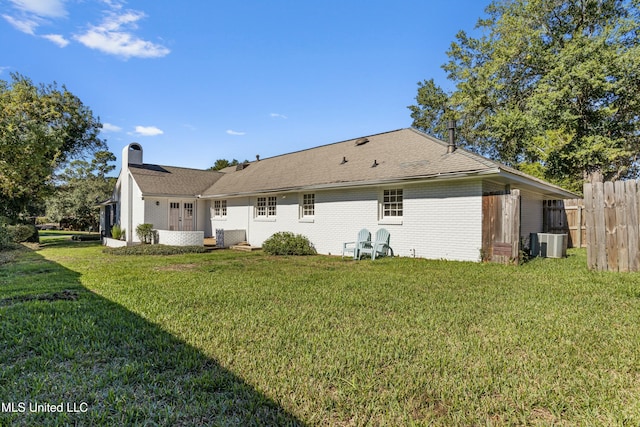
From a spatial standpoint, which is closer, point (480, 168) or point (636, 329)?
point (636, 329)

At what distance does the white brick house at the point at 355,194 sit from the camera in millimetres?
10336

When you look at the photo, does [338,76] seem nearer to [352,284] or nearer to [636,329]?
[352,284]

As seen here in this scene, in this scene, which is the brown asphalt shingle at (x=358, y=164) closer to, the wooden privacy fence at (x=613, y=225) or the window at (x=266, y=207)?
the window at (x=266, y=207)

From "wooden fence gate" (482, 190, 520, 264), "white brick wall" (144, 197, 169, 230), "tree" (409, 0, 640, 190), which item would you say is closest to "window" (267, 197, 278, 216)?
"white brick wall" (144, 197, 169, 230)

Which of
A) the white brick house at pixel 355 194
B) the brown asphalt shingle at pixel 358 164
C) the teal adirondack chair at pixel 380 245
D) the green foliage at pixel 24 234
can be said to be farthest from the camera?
the green foliage at pixel 24 234

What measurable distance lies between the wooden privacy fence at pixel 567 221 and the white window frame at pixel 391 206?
8.20m

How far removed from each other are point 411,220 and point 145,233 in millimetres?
13311

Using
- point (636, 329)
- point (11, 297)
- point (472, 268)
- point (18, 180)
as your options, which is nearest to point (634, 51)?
point (472, 268)

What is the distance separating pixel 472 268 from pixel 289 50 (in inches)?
433

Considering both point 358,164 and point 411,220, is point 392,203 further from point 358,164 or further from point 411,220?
point 358,164

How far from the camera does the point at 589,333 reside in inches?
155

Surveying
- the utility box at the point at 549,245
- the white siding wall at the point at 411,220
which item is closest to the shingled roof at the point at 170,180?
the white siding wall at the point at 411,220

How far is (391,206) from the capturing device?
1212 cm

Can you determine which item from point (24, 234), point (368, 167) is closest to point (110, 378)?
point (368, 167)
